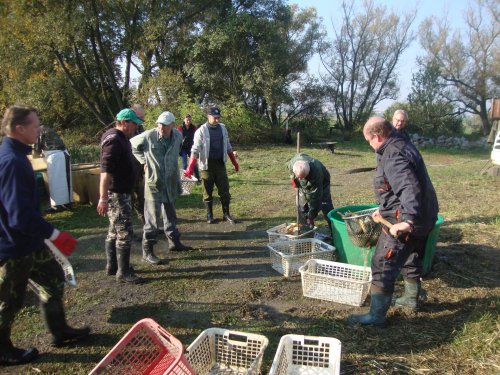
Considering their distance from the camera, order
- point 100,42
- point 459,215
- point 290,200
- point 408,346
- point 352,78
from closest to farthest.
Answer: point 408,346 < point 459,215 < point 290,200 < point 100,42 < point 352,78

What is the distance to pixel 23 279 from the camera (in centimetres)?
296

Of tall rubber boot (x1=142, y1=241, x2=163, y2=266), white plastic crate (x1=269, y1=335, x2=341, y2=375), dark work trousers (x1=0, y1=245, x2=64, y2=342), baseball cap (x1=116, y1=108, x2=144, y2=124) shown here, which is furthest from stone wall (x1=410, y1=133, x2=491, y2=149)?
dark work trousers (x1=0, y1=245, x2=64, y2=342)

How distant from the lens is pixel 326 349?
120 inches

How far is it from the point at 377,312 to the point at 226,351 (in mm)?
1463

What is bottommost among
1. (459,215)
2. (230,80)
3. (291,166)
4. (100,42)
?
(459,215)

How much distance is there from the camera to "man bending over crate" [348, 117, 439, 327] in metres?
3.19

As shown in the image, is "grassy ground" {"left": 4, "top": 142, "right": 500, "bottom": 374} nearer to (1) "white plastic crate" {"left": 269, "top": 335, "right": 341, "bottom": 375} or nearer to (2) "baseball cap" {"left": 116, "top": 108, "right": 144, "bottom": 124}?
(1) "white plastic crate" {"left": 269, "top": 335, "right": 341, "bottom": 375}

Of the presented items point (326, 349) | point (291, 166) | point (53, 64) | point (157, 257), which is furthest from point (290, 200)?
point (53, 64)

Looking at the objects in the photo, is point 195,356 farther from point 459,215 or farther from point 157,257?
point 459,215

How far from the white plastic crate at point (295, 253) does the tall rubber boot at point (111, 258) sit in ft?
6.27

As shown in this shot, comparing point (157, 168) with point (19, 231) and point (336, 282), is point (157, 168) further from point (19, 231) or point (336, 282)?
point (336, 282)

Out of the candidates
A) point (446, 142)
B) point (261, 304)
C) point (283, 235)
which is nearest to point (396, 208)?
point (261, 304)

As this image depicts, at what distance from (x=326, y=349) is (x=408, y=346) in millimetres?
810

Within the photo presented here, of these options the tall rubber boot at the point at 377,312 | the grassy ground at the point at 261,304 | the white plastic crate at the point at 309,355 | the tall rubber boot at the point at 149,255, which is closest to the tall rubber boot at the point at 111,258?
the grassy ground at the point at 261,304
